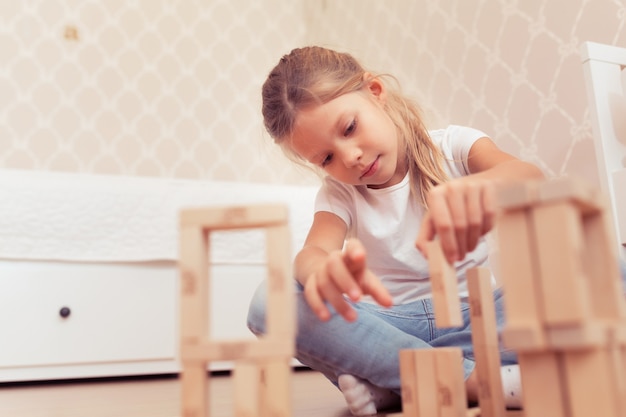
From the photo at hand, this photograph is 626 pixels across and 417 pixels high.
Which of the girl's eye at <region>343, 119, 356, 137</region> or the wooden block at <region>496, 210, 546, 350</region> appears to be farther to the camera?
the girl's eye at <region>343, 119, 356, 137</region>

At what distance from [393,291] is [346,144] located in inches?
10.4

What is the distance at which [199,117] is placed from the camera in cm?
236

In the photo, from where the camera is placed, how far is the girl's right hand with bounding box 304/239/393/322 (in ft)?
1.56

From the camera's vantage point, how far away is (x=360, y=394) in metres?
0.80

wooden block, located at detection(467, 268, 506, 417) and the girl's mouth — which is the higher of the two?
the girl's mouth

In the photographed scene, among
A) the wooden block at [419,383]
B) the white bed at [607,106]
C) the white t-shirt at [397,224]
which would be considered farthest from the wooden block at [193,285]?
the white bed at [607,106]

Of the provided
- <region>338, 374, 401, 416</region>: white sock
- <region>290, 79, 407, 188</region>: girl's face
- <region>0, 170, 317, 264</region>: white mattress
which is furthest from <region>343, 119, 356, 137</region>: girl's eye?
<region>0, 170, 317, 264</region>: white mattress

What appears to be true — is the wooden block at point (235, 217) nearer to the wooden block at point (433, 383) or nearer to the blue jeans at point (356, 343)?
the wooden block at point (433, 383)

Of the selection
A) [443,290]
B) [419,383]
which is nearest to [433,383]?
[419,383]

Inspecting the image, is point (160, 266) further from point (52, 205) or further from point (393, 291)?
point (393, 291)

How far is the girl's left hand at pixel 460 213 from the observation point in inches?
17.9

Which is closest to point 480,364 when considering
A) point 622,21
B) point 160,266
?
point 622,21

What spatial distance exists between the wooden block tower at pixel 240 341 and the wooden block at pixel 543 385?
0.14 meters

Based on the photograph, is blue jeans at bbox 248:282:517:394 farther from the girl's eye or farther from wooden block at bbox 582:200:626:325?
wooden block at bbox 582:200:626:325
